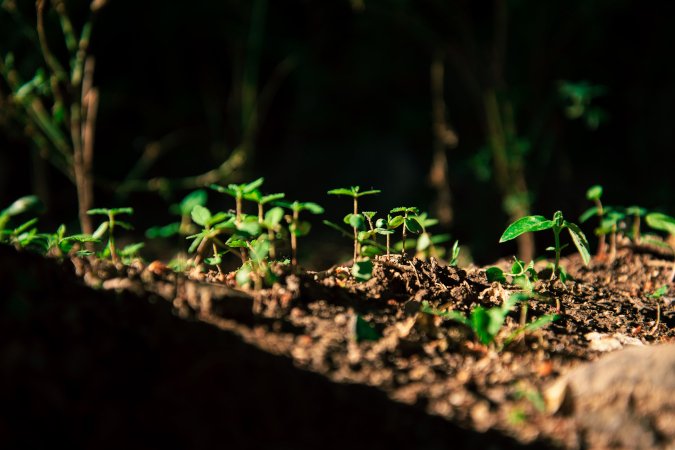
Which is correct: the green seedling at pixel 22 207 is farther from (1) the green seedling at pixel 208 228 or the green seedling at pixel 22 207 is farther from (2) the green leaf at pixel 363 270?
(2) the green leaf at pixel 363 270

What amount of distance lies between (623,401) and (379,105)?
484 centimetres

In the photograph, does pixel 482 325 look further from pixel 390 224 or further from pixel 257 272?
pixel 257 272

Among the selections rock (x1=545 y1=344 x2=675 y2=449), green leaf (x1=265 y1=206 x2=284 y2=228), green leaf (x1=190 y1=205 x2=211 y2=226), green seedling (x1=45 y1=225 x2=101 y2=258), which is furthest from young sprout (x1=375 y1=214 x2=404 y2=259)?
green seedling (x1=45 y1=225 x2=101 y2=258)

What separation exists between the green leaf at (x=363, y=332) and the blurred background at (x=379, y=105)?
260 cm

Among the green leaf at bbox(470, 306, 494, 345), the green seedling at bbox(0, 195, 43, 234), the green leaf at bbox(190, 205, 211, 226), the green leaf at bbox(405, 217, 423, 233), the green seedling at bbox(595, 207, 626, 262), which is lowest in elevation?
the green leaf at bbox(470, 306, 494, 345)

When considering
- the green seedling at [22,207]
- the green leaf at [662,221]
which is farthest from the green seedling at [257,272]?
the green leaf at [662,221]

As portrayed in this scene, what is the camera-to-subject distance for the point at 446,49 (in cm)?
401

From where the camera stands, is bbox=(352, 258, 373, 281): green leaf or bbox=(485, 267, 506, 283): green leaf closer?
bbox=(352, 258, 373, 281): green leaf

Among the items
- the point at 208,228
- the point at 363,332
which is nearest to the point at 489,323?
the point at 363,332

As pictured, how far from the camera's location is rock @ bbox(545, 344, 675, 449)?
0.95 metres

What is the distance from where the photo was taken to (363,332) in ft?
3.77

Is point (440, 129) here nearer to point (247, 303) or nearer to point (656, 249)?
point (656, 249)

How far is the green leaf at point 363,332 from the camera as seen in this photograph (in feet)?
3.76

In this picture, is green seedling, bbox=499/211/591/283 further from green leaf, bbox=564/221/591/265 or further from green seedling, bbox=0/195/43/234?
green seedling, bbox=0/195/43/234
